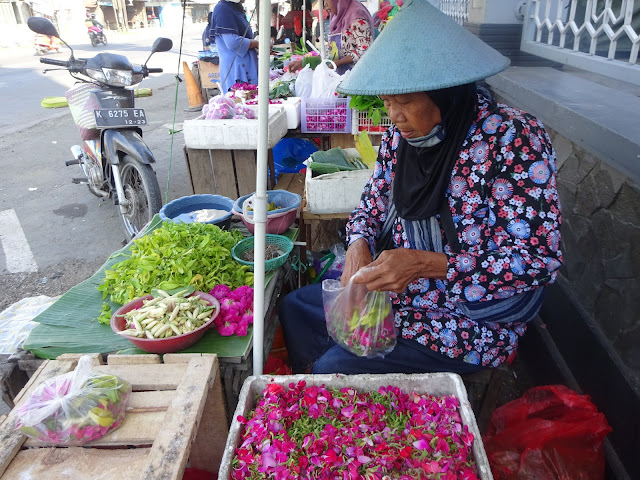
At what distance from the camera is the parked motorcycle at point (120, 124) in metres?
3.47

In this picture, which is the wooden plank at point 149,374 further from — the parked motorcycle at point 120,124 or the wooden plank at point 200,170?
the parked motorcycle at point 120,124

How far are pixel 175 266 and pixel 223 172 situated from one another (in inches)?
52.5

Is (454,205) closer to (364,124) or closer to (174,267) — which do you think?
(174,267)

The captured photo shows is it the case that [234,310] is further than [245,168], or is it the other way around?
[245,168]

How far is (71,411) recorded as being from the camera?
1188 mm

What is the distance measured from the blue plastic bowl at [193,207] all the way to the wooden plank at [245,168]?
0.40m

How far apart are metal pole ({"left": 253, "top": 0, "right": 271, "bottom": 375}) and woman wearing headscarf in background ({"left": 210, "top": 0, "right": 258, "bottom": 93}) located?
3966 millimetres

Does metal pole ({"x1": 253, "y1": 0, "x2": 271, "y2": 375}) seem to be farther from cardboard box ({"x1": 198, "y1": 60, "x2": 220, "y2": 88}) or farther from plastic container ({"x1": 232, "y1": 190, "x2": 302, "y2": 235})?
cardboard box ({"x1": 198, "y1": 60, "x2": 220, "y2": 88})

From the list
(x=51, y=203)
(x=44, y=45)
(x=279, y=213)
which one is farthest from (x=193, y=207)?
(x=44, y=45)

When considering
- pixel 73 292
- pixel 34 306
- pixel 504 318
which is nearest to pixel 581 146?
pixel 504 318

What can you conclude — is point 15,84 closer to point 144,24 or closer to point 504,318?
point 504,318

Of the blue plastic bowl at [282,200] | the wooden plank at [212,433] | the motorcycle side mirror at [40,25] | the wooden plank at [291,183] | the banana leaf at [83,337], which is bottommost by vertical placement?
the wooden plank at [212,433]

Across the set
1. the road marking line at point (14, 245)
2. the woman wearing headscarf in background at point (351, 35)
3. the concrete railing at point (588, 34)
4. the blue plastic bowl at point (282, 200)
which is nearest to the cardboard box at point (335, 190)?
the blue plastic bowl at point (282, 200)

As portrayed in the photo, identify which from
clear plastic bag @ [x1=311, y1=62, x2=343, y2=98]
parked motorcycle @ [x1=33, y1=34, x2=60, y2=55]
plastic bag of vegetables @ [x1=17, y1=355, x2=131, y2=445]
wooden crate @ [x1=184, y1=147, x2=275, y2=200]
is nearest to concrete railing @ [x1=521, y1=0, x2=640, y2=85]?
clear plastic bag @ [x1=311, y1=62, x2=343, y2=98]
